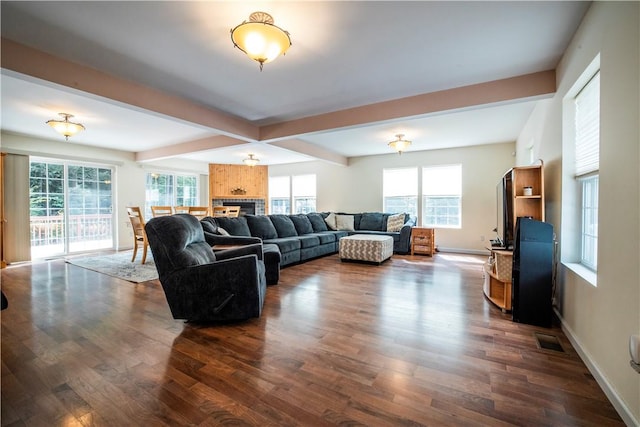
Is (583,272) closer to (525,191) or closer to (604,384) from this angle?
(604,384)

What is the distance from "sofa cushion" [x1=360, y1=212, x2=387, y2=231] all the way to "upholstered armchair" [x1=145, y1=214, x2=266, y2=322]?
4940 mm

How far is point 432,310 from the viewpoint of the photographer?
285 centimetres

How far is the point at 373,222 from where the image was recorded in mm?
7125

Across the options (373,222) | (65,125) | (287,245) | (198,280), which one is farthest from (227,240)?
(373,222)

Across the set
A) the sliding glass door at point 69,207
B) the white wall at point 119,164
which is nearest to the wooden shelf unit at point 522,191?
the white wall at point 119,164

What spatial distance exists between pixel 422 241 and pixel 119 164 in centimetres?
758

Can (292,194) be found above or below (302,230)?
above

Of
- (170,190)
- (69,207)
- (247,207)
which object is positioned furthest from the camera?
(247,207)

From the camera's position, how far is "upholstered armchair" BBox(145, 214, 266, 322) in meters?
2.42

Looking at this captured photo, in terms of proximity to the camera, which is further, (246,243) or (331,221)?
(331,221)

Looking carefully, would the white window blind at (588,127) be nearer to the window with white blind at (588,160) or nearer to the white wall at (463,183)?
the window with white blind at (588,160)

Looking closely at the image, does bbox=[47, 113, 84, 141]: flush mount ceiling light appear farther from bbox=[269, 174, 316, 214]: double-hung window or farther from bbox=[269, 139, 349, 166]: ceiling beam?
bbox=[269, 174, 316, 214]: double-hung window

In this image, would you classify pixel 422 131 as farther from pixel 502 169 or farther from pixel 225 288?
pixel 225 288

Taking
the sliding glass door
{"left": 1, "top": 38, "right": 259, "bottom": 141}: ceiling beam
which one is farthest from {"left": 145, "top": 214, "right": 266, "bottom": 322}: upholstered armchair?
the sliding glass door
